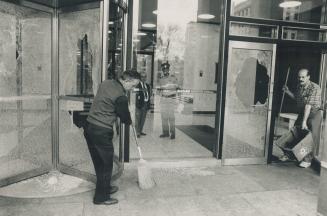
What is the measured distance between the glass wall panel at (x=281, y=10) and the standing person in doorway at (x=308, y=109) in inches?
44.2

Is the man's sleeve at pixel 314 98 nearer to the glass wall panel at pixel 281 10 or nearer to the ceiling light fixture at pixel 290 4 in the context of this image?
the glass wall panel at pixel 281 10

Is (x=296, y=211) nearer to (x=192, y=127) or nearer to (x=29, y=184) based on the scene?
(x=29, y=184)

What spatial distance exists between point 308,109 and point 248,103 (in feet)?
3.18

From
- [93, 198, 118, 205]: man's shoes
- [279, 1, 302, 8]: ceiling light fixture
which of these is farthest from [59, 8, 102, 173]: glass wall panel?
[279, 1, 302, 8]: ceiling light fixture

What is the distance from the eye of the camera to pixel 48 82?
496cm

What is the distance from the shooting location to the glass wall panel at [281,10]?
5.65 metres

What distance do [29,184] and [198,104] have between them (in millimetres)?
8486

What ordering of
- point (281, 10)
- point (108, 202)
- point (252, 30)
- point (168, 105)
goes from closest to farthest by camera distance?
point (108, 202) → point (252, 30) → point (281, 10) → point (168, 105)

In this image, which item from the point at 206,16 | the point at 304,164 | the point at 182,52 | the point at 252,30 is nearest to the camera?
the point at 252,30

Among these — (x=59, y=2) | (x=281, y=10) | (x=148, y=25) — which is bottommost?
(x=59, y=2)

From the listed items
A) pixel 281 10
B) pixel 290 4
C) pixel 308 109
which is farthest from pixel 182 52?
pixel 308 109

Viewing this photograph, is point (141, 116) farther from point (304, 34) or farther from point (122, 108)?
point (122, 108)

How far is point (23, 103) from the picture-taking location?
4973 mm

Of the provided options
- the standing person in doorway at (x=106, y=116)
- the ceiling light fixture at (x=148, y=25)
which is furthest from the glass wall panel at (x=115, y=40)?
the ceiling light fixture at (x=148, y=25)
